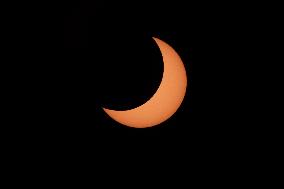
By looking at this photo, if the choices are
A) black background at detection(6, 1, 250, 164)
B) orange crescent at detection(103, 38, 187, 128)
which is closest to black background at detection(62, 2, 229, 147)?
black background at detection(6, 1, 250, 164)

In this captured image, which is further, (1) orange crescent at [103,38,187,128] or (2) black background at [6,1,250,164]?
(2) black background at [6,1,250,164]

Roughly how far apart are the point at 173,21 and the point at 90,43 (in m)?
1.01

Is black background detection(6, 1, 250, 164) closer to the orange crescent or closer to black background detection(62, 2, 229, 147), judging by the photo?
black background detection(62, 2, 229, 147)

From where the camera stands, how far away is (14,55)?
2.10 m

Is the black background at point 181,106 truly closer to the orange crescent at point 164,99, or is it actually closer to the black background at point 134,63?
the black background at point 134,63

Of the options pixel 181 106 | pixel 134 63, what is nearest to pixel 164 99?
pixel 134 63

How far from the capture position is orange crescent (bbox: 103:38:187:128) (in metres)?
1.32

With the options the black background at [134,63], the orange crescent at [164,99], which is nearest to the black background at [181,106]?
the black background at [134,63]

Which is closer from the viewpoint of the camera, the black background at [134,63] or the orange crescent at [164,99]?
the black background at [134,63]

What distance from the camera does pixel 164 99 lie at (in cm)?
135

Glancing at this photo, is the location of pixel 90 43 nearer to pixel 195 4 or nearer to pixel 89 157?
pixel 195 4

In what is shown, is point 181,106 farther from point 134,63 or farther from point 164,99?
point 134,63

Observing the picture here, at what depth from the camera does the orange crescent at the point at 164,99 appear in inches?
52.1

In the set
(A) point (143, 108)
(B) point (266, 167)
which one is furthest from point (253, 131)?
(A) point (143, 108)
